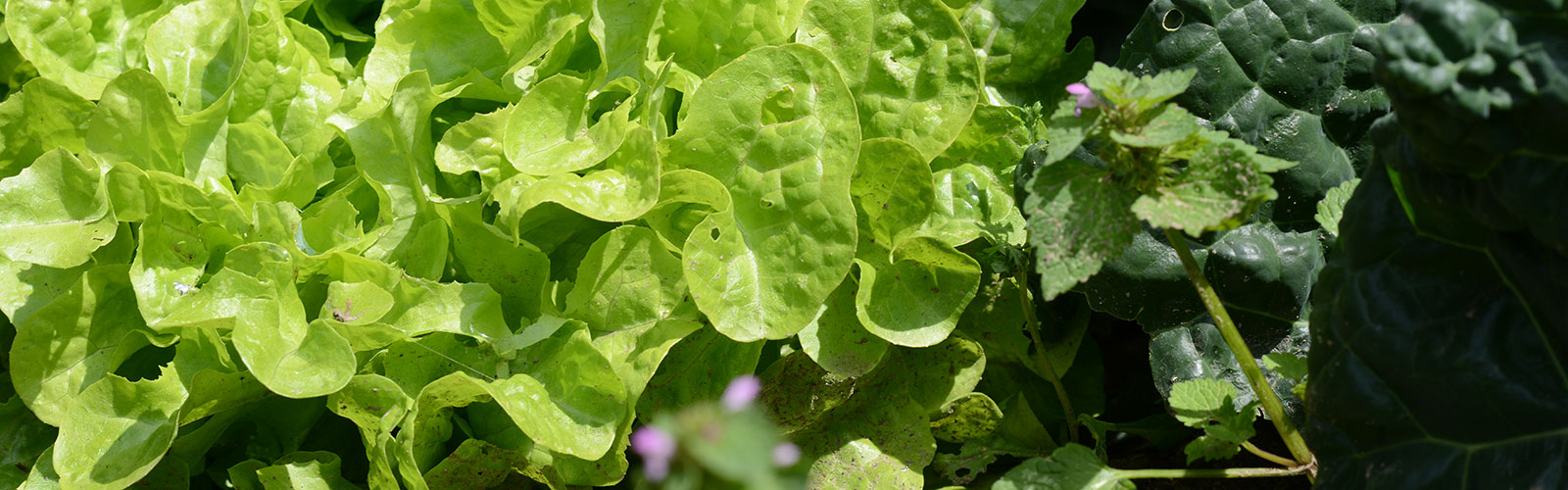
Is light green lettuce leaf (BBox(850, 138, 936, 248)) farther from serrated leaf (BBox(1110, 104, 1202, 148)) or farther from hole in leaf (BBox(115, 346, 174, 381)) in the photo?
hole in leaf (BBox(115, 346, 174, 381))

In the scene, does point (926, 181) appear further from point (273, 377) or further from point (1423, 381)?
point (273, 377)

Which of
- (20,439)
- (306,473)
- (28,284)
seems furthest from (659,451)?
(20,439)

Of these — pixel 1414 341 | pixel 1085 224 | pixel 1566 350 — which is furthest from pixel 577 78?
pixel 1566 350

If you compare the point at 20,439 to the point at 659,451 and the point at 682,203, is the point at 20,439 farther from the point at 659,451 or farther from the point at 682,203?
the point at 659,451

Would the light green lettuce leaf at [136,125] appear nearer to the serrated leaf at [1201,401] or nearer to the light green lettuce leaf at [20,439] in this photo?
A: the light green lettuce leaf at [20,439]

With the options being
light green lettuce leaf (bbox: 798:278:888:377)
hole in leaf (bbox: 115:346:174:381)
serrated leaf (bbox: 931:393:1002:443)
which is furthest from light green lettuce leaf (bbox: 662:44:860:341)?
hole in leaf (bbox: 115:346:174:381)

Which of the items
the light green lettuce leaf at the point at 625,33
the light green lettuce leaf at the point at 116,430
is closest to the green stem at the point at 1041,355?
the light green lettuce leaf at the point at 625,33
